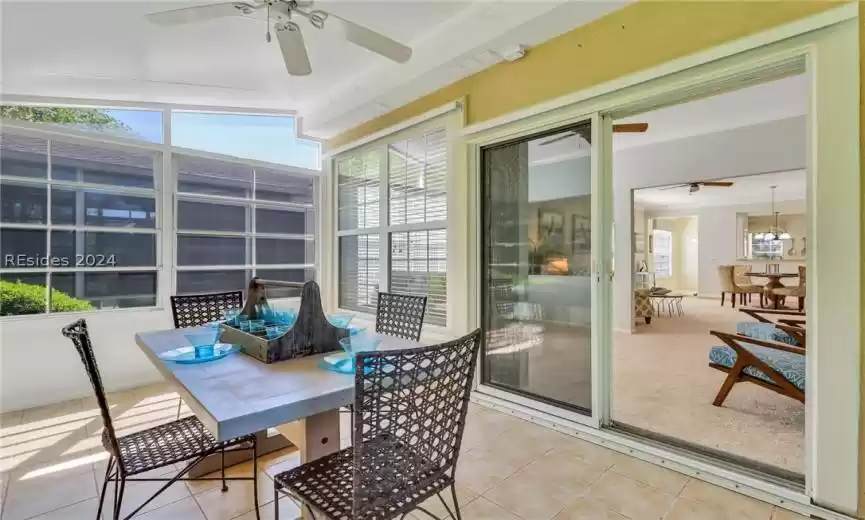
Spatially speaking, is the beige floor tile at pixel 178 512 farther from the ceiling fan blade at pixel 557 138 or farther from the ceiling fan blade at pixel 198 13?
the ceiling fan blade at pixel 557 138

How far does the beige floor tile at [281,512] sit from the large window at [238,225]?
2914mm

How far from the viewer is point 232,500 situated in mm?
2033

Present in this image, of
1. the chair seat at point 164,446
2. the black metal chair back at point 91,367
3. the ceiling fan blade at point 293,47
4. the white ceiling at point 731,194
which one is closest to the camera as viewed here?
the black metal chair back at point 91,367

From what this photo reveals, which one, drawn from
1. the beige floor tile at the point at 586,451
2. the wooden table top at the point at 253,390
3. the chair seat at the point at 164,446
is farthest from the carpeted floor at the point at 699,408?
the chair seat at the point at 164,446

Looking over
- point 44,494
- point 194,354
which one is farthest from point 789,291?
point 44,494

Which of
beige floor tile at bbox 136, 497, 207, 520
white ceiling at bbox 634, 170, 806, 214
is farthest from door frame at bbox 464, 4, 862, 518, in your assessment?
white ceiling at bbox 634, 170, 806, 214

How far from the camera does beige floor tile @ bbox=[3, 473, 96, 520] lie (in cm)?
196

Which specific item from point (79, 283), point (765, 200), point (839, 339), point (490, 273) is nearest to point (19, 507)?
point (79, 283)

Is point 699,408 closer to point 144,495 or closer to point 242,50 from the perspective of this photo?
point 144,495

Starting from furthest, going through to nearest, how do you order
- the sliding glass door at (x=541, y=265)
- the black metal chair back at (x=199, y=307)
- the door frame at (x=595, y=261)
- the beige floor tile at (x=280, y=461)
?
the black metal chair back at (x=199, y=307) → the sliding glass door at (x=541, y=265) → the door frame at (x=595, y=261) → the beige floor tile at (x=280, y=461)

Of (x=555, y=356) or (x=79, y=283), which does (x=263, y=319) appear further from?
(x=79, y=283)

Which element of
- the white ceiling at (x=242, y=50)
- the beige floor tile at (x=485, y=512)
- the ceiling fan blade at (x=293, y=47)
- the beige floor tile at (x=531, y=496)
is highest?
the white ceiling at (x=242, y=50)

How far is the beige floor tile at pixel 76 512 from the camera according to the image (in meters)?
1.90

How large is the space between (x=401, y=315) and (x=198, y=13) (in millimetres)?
2062
